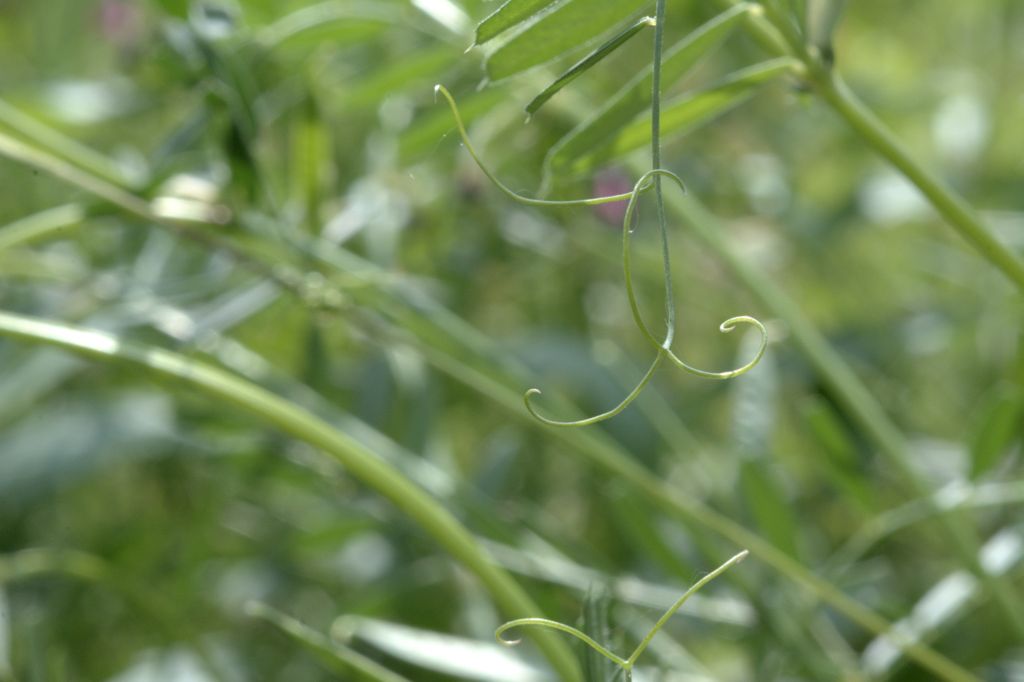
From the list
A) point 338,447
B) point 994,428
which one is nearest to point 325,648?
point 338,447

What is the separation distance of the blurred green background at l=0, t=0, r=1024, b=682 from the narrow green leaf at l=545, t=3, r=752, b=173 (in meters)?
0.01

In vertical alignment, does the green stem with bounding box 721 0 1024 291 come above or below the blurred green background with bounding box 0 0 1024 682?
below

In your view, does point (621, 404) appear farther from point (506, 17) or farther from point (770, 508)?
point (770, 508)

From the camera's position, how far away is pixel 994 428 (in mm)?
480

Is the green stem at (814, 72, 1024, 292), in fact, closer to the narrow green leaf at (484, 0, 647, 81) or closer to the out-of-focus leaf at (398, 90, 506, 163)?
the narrow green leaf at (484, 0, 647, 81)

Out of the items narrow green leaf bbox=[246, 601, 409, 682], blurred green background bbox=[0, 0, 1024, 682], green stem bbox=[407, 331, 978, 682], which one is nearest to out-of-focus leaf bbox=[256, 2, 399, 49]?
blurred green background bbox=[0, 0, 1024, 682]

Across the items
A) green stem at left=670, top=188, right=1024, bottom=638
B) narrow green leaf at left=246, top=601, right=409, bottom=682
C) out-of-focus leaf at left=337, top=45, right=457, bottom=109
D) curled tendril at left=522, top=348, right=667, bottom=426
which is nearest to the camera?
curled tendril at left=522, top=348, right=667, bottom=426

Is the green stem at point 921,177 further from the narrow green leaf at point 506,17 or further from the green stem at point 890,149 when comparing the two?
the narrow green leaf at point 506,17

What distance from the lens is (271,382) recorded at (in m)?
0.55

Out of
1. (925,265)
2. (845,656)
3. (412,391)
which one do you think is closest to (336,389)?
(412,391)

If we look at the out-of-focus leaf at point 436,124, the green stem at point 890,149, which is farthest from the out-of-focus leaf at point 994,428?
the out-of-focus leaf at point 436,124

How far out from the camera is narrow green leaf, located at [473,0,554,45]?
0.83 ft

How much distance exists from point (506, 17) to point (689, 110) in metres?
0.13

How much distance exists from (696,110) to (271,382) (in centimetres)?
26
